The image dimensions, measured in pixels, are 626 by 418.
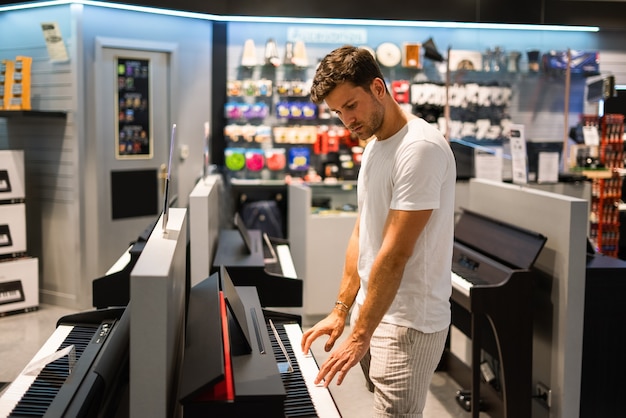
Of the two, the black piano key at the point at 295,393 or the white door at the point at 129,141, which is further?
the white door at the point at 129,141

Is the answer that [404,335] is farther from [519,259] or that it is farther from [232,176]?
[232,176]

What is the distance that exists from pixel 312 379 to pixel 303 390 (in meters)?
0.11

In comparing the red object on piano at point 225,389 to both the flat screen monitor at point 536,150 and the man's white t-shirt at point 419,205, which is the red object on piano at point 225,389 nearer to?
the man's white t-shirt at point 419,205

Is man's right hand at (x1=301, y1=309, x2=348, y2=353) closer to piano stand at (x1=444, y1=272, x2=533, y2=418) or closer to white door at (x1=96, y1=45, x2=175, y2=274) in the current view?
piano stand at (x1=444, y1=272, x2=533, y2=418)

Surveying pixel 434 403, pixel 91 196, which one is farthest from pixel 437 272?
pixel 91 196

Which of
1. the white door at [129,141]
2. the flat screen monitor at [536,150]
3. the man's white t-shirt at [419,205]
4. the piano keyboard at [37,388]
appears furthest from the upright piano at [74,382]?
the flat screen monitor at [536,150]

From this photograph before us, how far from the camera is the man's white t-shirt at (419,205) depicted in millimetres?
2096

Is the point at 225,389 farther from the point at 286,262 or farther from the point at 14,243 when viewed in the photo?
the point at 14,243

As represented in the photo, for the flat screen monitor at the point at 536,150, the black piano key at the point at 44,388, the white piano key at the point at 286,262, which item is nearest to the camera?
the black piano key at the point at 44,388

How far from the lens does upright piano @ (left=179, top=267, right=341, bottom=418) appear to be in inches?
66.8

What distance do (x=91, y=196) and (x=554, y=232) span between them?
4.40 meters

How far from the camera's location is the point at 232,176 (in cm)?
786

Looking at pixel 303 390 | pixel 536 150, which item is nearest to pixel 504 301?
pixel 303 390

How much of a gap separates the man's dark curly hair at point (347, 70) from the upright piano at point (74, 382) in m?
0.89
